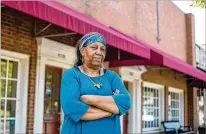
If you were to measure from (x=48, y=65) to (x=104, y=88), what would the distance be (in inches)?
222

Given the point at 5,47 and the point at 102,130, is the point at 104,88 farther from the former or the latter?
the point at 5,47

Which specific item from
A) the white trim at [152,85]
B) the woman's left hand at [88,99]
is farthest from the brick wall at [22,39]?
the white trim at [152,85]

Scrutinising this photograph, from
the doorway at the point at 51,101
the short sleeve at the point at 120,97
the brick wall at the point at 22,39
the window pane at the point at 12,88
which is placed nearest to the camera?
the short sleeve at the point at 120,97

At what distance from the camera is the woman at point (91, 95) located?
2279 mm

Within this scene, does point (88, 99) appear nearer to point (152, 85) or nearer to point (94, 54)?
point (94, 54)

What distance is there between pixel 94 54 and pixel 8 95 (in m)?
4.98

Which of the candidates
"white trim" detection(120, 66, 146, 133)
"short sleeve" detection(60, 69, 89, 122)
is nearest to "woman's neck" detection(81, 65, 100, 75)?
"short sleeve" detection(60, 69, 89, 122)

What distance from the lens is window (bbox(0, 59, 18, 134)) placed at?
273 inches

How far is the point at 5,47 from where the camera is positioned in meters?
6.66

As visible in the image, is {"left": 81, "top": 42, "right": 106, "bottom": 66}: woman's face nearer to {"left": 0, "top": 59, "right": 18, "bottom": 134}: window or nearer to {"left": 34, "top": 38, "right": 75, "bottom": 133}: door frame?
{"left": 0, "top": 59, "right": 18, "bottom": 134}: window

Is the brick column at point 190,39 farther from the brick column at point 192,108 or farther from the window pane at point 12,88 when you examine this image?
the window pane at point 12,88

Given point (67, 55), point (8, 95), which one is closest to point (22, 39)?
point (8, 95)

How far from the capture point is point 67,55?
8.41 m

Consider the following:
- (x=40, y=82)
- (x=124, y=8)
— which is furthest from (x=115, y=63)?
(x=40, y=82)
